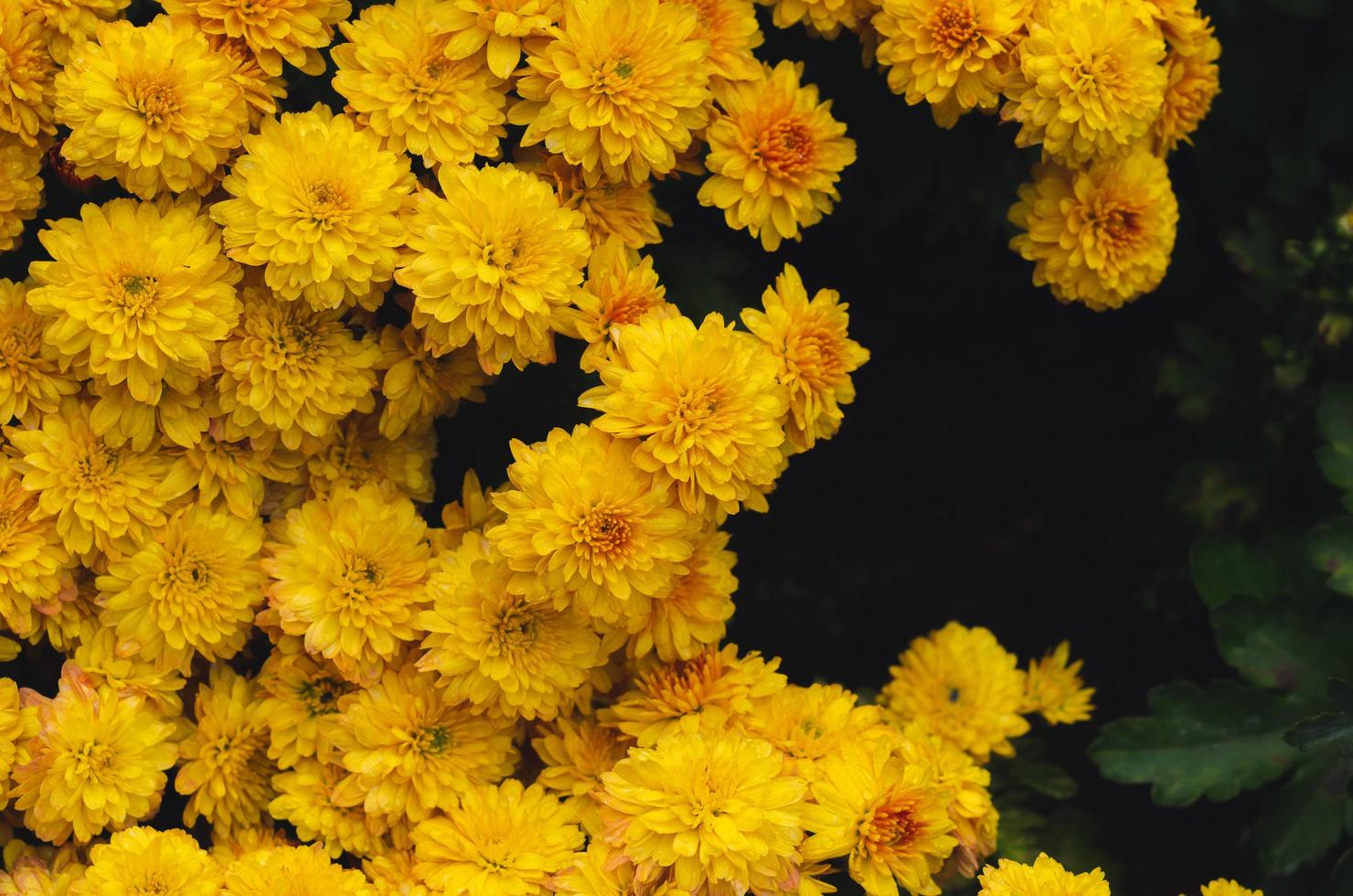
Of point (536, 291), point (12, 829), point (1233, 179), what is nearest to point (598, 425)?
point (536, 291)

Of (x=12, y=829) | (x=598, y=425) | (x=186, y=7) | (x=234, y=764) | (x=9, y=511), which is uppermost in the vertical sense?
(x=186, y=7)

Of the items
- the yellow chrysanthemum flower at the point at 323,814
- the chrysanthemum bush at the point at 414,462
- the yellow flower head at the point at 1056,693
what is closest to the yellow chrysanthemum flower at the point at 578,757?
the chrysanthemum bush at the point at 414,462

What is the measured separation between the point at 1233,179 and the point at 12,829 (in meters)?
2.79

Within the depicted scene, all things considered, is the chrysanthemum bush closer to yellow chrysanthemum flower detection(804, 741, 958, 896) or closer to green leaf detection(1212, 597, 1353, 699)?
yellow chrysanthemum flower detection(804, 741, 958, 896)

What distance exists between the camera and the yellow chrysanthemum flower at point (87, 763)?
2.00 m

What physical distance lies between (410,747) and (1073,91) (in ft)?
4.72

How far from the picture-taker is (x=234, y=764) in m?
2.14

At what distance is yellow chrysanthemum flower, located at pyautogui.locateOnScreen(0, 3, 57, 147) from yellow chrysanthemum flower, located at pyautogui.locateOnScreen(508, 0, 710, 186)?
73 cm

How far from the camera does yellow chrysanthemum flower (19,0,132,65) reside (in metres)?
2.03

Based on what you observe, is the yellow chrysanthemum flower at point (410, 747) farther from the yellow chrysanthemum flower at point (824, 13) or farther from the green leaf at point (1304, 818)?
the green leaf at point (1304, 818)

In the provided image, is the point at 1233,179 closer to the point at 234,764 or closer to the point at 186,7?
the point at 186,7

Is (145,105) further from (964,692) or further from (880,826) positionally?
(964,692)

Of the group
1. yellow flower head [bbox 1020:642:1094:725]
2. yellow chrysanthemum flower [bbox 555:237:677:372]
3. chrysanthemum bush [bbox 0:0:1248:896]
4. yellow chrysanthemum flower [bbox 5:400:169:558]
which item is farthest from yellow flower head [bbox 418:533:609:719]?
yellow flower head [bbox 1020:642:1094:725]

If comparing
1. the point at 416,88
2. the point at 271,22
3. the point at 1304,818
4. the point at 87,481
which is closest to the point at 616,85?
the point at 416,88
